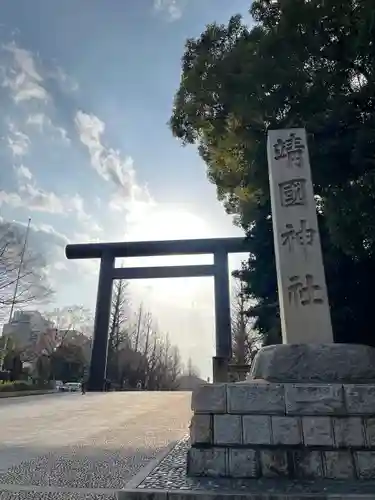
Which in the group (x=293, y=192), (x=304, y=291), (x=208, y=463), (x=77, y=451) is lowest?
(x=77, y=451)

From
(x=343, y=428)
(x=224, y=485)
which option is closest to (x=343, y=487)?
(x=343, y=428)

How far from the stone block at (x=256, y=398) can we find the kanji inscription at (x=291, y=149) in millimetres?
2168

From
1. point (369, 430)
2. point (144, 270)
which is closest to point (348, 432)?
point (369, 430)

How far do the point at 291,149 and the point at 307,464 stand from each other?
272cm

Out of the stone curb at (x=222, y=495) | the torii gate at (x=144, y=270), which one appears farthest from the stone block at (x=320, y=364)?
the torii gate at (x=144, y=270)

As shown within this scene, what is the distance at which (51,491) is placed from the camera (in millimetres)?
2389

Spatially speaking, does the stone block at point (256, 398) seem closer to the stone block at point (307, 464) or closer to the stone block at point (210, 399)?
the stone block at point (210, 399)

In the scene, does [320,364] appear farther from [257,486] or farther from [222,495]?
[222,495]

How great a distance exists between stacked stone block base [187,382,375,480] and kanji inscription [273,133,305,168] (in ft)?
7.02

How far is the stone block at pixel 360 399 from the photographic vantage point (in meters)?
2.40

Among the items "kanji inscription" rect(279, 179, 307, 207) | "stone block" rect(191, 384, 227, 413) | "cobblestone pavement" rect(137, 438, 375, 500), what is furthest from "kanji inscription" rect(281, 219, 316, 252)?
"cobblestone pavement" rect(137, 438, 375, 500)

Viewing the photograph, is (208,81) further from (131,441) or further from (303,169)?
(131,441)

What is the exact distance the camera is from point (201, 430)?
2467mm

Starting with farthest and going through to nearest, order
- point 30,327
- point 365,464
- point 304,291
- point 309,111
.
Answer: point 30,327, point 309,111, point 304,291, point 365,464
